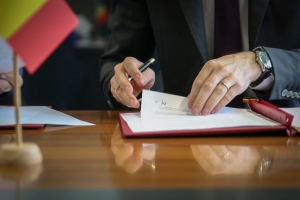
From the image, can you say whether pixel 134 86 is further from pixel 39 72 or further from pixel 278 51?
pixel 39 72

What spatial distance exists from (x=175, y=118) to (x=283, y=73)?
35 centimetres

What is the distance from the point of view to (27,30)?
499 millimetres

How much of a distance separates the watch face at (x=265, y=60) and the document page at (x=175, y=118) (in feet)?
0.49

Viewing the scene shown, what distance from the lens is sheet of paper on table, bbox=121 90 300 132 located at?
796 mm

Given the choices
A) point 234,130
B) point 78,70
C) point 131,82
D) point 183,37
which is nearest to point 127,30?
point 183,37

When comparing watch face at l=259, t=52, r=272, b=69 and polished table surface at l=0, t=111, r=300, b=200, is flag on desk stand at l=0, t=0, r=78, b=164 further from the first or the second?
watch face at l=259, t=52, r=272, b=69

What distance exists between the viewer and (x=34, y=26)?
1.65ft

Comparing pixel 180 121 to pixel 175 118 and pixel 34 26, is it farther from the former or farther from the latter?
pixel 34 26

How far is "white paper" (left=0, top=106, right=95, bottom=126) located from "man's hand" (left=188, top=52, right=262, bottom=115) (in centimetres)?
24

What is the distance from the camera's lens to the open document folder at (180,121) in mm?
765

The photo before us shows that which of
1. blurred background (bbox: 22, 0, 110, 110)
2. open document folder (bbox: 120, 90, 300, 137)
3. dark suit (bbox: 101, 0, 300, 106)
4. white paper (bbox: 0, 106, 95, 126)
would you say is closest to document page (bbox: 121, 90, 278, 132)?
open document folder (bbox: 120, 90, 300, 137)

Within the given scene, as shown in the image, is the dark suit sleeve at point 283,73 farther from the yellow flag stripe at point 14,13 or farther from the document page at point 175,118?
the yellow flag stripe at point 14,13

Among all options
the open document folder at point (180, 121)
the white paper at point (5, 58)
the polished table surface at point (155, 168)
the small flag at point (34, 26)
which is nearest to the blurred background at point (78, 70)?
the white paper at point (5, 58)

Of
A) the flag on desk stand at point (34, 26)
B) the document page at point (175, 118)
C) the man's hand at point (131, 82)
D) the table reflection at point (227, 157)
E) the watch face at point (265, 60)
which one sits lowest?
the table reflection at point (227, 157)
